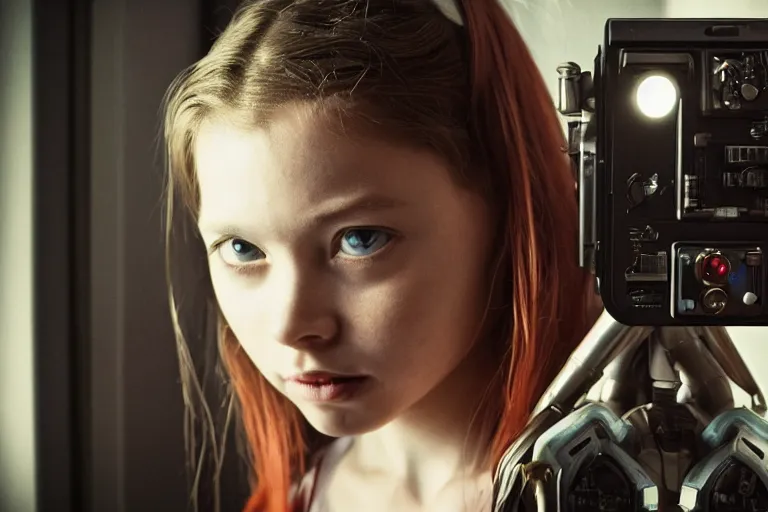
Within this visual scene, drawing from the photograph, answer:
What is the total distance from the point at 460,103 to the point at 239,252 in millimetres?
268

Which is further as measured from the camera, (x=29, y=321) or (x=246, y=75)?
(x=29, y=321)

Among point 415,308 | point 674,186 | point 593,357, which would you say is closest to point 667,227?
point 674,186

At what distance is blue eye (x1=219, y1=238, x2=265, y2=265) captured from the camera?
0.86 meters

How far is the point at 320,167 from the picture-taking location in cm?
80

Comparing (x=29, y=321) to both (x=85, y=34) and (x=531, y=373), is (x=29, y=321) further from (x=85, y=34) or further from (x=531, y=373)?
(x=531, y=373)

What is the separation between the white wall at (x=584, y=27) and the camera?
Result: 0.83 metres

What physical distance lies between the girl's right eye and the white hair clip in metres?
0.30

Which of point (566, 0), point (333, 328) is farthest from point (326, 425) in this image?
point (566, 0)

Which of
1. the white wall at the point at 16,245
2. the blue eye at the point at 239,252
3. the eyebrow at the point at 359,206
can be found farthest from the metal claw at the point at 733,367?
the white wall at the point at 16,245

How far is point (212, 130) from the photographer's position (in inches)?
33.6

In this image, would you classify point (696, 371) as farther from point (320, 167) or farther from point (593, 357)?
→ point (320, 167)

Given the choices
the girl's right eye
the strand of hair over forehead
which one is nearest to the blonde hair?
the strand of hair over forehead

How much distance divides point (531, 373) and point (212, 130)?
40 centimetres

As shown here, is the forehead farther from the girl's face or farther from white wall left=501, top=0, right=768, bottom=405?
white wall left=501, top=0, right=768, bottom=405
